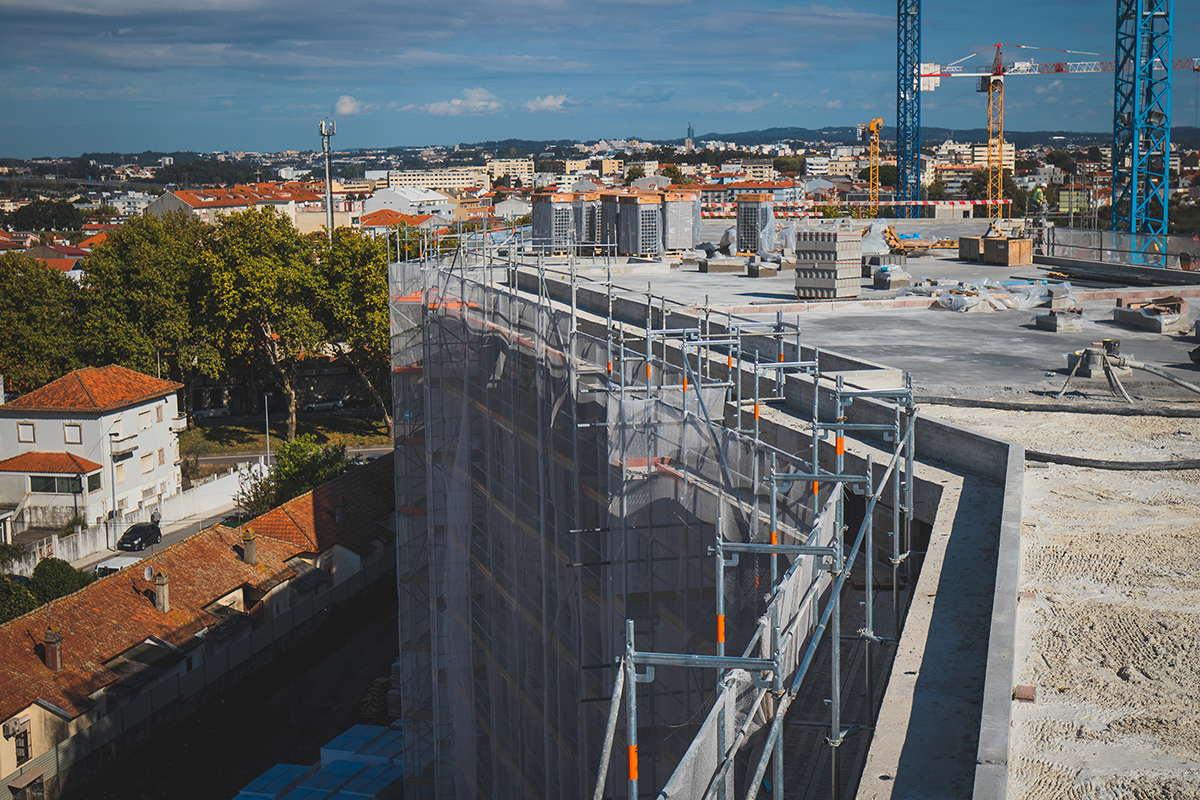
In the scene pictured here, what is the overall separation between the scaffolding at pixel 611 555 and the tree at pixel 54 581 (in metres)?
11.0

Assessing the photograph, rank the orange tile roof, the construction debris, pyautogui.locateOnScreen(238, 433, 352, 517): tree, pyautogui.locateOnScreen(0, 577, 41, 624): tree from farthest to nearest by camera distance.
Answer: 1. the orange tile roof
2. pyautogui.locateOnScreen(238, 433, 352, 517): tree
3. pyautogui.locateOnScreen(0, 577, 41, 624): tree
4. the construction debris

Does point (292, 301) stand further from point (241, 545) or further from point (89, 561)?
point (241, 545)

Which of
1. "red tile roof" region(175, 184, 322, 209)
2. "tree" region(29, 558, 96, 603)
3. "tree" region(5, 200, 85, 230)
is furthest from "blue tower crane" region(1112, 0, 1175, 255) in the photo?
"tree" region(5, 200, 85, 230)

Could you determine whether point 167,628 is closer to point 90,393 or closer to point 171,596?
point 171,596

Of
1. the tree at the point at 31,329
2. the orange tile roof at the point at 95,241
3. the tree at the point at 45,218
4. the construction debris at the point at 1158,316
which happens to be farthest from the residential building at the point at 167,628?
the tree at the point at 45,218

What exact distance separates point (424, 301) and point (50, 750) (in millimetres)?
10011

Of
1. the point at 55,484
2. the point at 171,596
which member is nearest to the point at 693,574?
the point at 171,596

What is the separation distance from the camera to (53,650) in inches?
782

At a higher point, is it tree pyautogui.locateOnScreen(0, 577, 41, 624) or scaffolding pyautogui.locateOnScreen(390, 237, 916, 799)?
scaffolding pyautogui.locateOnScreen(390, 237, 916, 799)

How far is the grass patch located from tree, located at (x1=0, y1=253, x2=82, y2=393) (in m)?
5.31

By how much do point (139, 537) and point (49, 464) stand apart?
16.0 ft

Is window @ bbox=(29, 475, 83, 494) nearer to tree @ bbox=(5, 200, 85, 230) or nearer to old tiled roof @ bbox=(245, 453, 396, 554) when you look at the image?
old tiled roof @ bbox=(245, 453, 396, 554)

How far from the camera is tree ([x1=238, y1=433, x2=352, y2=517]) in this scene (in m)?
31.6

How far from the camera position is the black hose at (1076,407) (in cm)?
1283
